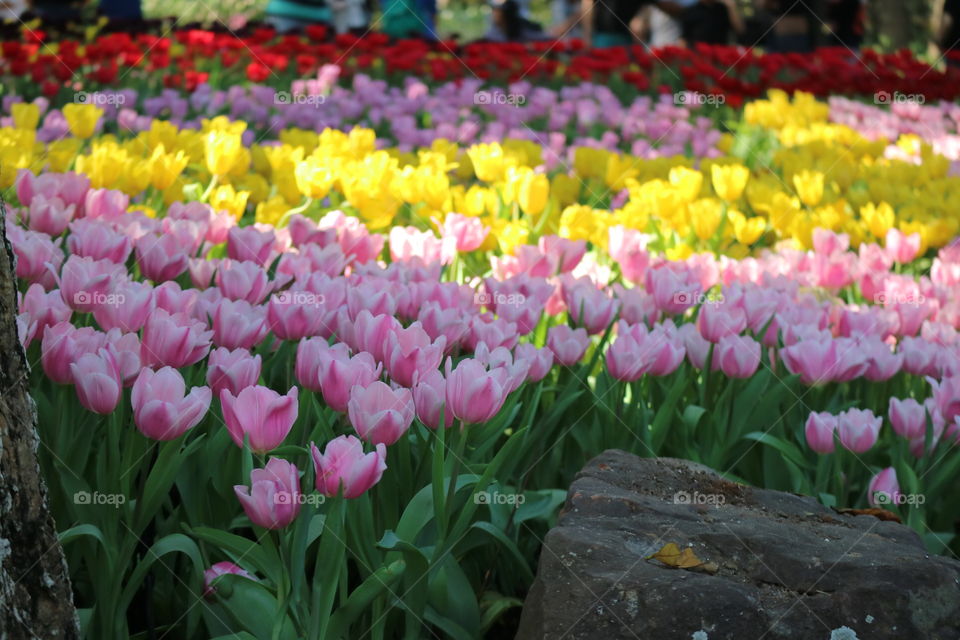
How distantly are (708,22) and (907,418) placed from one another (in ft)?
47.0

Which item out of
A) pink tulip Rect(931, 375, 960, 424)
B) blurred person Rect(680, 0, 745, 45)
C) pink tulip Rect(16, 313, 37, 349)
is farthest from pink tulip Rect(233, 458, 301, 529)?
blurred person Rect(680, 0, 745, 45)

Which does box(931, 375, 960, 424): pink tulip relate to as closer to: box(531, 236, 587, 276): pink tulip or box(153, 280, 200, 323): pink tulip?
box(531, 236, 587, 276): pink tulip

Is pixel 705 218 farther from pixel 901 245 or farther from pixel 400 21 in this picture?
pixel 400 21

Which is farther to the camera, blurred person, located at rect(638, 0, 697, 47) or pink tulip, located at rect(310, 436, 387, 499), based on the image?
blurred person, located at rect(638, 0, 697, 47)

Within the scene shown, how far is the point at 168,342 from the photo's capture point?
176 cm

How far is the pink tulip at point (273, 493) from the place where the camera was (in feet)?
4.63

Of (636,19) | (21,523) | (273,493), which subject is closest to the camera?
(21,523)

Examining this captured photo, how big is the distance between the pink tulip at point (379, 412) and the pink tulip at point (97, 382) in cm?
33

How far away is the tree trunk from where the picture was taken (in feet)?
3.98

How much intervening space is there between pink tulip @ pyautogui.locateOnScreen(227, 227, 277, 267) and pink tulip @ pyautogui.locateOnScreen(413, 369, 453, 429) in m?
1.01

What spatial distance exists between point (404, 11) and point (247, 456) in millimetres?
11620

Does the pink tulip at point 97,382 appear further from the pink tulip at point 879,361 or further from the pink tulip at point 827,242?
the pink tulip at point 827,242

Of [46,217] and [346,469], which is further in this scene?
[46,217]

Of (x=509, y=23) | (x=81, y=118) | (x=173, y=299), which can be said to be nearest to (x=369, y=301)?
(x=173, y=299)
